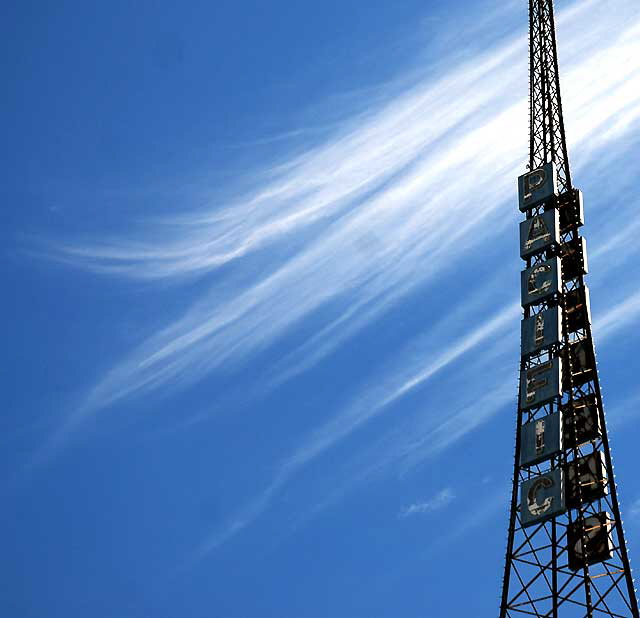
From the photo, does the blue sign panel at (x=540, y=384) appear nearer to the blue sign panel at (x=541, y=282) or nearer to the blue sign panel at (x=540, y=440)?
the blue sign panel at (x=540, y=440)

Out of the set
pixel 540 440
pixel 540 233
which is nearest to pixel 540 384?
pixel 540 440

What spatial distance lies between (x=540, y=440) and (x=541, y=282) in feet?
32.4

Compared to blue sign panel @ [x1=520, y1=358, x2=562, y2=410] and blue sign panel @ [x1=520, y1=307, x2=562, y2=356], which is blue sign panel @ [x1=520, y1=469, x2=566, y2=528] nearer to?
blue sign panel @ [x1=520, y1=358, x2=562, y2=410]

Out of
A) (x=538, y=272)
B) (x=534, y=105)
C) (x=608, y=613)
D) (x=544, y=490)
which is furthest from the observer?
(x=534, y=105)

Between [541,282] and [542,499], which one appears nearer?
[542,499]

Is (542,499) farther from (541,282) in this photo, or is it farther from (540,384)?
(541,282)

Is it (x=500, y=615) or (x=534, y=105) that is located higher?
(x=534, y=105)

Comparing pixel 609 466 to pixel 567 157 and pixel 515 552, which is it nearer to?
pixel 515 552

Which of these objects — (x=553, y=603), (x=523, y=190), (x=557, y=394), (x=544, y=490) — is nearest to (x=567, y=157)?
(x=523, y=190)

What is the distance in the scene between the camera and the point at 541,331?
66.1m

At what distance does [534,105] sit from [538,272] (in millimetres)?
12562

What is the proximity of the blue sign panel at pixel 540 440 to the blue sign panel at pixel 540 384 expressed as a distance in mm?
1033

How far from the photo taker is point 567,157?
72.6 m

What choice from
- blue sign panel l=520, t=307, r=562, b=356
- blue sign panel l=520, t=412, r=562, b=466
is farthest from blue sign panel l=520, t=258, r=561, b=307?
blue sign panel l=520, t=412, r=562, b=466
